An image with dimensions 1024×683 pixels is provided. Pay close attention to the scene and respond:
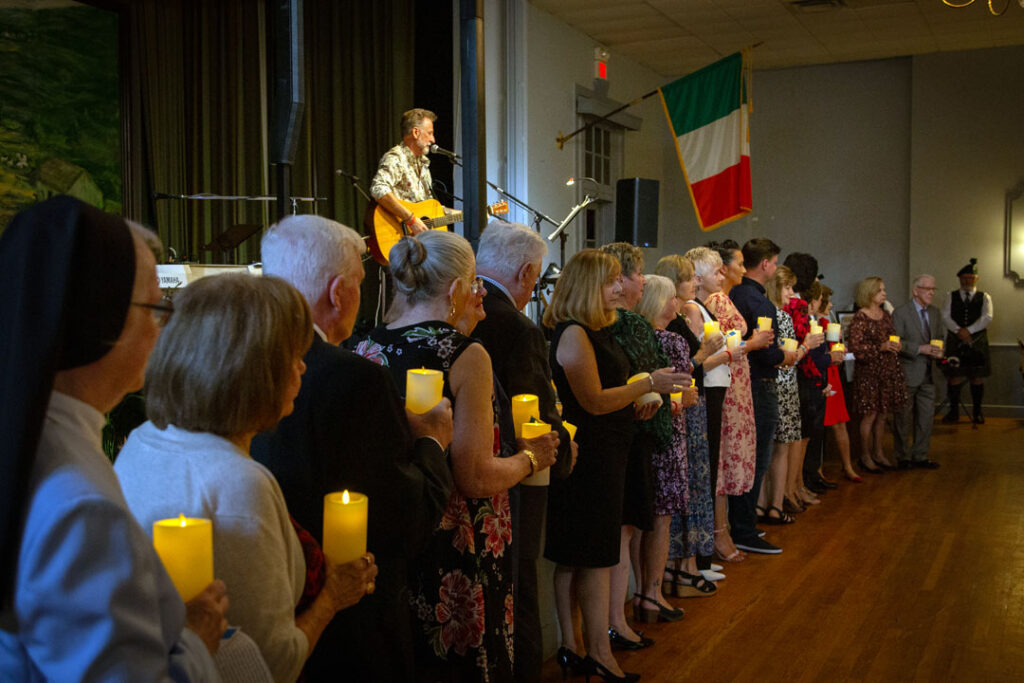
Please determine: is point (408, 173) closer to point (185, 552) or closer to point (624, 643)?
point (624, 643)

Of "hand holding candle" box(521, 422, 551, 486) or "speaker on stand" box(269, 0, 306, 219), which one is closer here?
"hand holding candle" box(521, 422, 551, 486)

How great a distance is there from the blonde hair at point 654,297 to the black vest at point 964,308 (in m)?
8.07

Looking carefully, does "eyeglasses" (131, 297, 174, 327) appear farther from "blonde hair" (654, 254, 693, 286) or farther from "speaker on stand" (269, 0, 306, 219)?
"blonde hair" (654, 254, 693, 286)

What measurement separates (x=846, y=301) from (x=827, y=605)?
8.22 metres

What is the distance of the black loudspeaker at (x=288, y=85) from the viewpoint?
115 inches

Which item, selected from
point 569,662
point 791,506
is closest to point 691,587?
point 569,662

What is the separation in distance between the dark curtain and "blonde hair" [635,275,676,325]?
3.96m

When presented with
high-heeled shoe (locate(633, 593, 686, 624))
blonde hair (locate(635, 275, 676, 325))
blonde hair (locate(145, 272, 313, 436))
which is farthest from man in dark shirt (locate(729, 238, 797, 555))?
blonde hair (locate(145, 272, 313, 436))

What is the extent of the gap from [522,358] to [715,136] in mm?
6809

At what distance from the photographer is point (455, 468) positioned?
2.11 m

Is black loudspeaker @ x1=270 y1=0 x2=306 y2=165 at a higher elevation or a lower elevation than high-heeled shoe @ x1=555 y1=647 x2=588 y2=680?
higher

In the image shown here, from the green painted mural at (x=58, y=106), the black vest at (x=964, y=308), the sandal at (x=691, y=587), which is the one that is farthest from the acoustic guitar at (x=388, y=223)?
the black vest at (x=964, y=308)

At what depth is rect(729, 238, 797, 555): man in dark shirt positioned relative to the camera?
5160 mm

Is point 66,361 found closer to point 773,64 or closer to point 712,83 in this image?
point 712,83
